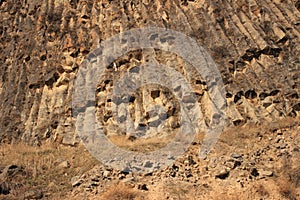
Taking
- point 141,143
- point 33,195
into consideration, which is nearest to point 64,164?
point 33,195

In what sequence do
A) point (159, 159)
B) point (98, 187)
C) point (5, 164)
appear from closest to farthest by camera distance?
point (98, 187) → point (159, 159) → point (5, 164)

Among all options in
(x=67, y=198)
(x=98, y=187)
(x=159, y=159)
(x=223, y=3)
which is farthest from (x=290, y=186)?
(x=223, y=3)

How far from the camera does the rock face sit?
1736 cm

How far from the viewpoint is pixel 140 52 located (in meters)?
19.1

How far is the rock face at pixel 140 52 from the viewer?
17.4 metres

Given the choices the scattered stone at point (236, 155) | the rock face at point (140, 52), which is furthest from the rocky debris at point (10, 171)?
the scattered stone at point (236, 155)

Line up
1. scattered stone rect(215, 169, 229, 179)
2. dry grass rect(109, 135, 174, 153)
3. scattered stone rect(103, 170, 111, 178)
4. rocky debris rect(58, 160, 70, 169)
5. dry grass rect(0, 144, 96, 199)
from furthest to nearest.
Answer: dry grass rect(109, 135, 174, 153)
rocky debris rect(58, 160, 70, 169)
dry grass rect(0, 144, 96, 199)
scattered stone rect(103, 170, 111, 178)
scattered stone rect(215, 169, 229, 179)

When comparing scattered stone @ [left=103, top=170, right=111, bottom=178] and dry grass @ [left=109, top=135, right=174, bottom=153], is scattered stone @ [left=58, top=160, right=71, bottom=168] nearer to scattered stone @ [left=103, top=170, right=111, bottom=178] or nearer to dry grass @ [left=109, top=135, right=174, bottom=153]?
dry grass @ [left=109, top=135, right=174, bottom=153]

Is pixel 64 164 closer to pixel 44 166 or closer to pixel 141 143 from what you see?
pixel 44 166

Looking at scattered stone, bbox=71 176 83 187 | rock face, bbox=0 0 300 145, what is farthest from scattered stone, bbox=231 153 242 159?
scattered stone, bbox=71 176 83 187

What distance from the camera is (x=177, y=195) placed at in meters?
12.3

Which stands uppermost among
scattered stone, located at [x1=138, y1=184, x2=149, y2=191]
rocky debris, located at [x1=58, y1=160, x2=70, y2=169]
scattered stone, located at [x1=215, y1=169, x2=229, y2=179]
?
scattered stone, located at [x1=215, y1=169, x2=229, y2=179]

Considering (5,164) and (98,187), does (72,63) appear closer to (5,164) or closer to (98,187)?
(5,164)

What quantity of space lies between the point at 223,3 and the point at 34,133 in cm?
1034
